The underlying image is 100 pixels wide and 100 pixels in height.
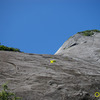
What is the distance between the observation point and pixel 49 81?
231 inches

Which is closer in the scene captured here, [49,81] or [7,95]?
[7,95]

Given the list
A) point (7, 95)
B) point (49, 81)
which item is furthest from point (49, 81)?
point (7, 95)

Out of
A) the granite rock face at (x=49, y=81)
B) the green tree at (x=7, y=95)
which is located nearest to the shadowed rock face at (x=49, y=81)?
the granite rock face at (x=49, y=81)

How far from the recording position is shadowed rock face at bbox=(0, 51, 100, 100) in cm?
501

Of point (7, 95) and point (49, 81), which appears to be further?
point (49, 81)

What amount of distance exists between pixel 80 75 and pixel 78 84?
1.00 metres

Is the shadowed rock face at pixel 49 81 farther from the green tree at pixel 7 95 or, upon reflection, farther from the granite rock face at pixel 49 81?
the green tree at pixel 7 95

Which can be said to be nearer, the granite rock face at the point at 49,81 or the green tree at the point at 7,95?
the green tree at the point at 7,95

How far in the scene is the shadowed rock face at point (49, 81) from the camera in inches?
197

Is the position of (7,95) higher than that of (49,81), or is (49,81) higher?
(49,81)

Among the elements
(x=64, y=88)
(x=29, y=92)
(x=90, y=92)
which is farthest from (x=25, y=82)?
(x=90, y=92)

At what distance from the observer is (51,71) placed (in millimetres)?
7000

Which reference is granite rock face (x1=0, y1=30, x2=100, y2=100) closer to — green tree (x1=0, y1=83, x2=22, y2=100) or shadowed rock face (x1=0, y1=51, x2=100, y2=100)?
shadowed rock face (x1=0, y1=51, x2=100, y2=100)

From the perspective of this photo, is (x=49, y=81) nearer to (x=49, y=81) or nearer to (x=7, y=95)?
(x=49, y=81)
